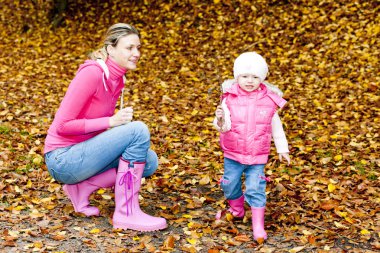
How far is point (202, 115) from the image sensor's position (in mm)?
7453

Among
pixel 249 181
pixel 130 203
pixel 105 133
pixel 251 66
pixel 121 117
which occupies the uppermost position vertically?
pixel 251 66

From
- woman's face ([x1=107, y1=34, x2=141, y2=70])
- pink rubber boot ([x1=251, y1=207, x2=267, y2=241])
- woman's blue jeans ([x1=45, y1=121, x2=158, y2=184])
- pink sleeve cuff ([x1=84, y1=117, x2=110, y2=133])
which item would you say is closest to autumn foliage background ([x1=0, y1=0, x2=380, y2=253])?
pink rubber boot ([x1=251, y1=207, x2=267, y2=241])

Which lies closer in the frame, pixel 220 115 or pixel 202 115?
pixel 220 115

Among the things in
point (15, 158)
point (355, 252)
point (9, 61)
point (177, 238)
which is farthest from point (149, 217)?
point (9, 61)

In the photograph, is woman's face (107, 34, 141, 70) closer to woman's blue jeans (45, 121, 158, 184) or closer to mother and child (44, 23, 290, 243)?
mother and child (44, 23, 290, 243)

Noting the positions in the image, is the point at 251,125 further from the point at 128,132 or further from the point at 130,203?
the point at 130,203

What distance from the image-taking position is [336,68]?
844 cm

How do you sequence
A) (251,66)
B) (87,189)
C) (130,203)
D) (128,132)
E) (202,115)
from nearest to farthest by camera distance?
(251,66) → (128,132) → (130,203) → (87,189) → (202,115)

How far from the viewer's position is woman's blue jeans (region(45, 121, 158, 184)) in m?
3.90

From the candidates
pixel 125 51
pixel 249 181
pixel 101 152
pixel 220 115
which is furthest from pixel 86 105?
pixel 249 181

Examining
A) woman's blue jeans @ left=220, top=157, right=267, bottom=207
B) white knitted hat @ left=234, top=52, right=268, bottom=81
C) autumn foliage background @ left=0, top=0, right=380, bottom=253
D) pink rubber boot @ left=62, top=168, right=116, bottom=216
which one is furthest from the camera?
pink rubber boot @ left=62, top=168, right=116, bottom=216

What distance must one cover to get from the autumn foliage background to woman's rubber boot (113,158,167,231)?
0.29 feet

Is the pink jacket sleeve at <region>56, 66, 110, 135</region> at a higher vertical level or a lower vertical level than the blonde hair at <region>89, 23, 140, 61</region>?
lower

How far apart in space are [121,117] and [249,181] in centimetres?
109
